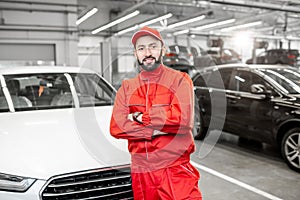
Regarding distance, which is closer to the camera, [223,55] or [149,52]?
A: [149,52]

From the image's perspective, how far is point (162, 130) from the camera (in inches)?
68.8

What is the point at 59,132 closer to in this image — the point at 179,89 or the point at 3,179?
the point at 3,179

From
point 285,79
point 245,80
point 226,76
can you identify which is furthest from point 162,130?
point 226,76

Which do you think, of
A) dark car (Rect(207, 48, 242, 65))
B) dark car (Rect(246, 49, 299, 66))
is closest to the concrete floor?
dark car (Rect(207, 48, 242, 65))

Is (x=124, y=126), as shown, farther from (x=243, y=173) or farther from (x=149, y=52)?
(x=243, y=173)

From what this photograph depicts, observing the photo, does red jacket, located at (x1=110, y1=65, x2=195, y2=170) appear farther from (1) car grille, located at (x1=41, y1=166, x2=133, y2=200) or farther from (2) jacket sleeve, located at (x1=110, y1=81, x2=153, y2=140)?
(1) car grille, located at (x1=41, y1=166, x2=133, y2=200)

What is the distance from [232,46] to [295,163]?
559 inches

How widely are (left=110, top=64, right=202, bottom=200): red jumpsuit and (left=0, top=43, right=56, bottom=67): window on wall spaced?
899 cm

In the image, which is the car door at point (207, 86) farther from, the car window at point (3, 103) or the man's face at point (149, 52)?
the man's face at point (149, 52)

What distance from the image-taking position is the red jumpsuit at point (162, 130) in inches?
68.8

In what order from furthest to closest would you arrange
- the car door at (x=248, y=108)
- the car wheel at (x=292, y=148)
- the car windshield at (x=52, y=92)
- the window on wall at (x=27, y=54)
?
1. the window on wall at (x=27, y=54)
2. the car door at (x=248, y=108)
3. the car wheel at (x=292, y=148)
4. the car windshield at (x=52, y=92)

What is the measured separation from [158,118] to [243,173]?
2.89 metres

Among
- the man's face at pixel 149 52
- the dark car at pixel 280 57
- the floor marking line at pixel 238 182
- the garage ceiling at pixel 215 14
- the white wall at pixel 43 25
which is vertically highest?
the garage ceiling at pixel 215 14

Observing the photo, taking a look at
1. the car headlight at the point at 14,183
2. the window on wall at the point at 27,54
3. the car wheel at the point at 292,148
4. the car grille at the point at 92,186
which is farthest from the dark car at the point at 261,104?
the window on wall at the point at 27,54
